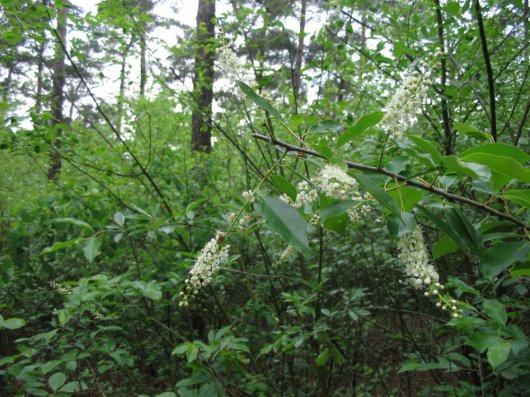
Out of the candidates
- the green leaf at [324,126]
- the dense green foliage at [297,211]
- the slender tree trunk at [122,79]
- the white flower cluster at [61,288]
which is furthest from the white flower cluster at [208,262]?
the slender tree trunk at [122,79]

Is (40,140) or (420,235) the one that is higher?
(40,140)

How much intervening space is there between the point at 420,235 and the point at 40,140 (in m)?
3.03

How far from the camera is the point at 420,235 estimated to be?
1080 millimetres

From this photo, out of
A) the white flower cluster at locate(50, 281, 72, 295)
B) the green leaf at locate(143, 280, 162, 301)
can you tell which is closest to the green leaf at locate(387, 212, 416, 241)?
the green leaf at locate(143, 280, 162, 301)

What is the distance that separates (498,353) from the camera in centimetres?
136

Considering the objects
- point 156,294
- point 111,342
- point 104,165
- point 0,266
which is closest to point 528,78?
point 156,294

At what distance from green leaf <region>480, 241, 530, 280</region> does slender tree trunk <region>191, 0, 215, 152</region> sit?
102 inches

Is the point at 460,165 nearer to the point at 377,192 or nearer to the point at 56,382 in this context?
the point at 377,192

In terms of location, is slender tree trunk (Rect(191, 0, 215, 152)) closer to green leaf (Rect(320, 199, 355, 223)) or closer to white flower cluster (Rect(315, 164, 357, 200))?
white flower cluster (Rect(315, 164, 357, 200))

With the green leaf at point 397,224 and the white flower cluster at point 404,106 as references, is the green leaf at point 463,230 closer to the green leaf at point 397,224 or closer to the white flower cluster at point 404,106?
the green leaf at point 397,224

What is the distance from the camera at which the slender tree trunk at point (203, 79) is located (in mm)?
4066

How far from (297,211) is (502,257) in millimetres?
523

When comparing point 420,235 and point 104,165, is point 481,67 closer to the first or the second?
point 420,235

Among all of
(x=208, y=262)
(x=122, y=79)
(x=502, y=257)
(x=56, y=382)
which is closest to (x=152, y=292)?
(x=56, y=382)
